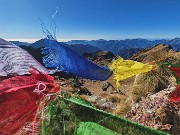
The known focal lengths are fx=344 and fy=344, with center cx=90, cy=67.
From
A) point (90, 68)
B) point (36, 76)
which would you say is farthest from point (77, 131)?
point (90, 68)

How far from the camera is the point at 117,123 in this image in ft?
8.66

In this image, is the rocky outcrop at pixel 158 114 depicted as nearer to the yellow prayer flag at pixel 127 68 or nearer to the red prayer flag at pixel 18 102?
the yellow prayer flag at pixel 127 68

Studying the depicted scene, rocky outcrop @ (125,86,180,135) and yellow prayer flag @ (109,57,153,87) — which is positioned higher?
yellow prayer flag @ (109,57,153,87)

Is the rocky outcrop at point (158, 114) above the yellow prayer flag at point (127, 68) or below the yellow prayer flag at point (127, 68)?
below

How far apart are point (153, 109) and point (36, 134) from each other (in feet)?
6.94

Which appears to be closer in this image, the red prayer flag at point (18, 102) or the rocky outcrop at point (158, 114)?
the red prayer flag at point (18, 102)

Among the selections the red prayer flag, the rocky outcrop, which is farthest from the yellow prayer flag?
the red prayer flag

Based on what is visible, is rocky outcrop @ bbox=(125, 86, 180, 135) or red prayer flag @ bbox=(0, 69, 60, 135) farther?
rocky outcrop @ bbox=(125, 86, 180, 135)

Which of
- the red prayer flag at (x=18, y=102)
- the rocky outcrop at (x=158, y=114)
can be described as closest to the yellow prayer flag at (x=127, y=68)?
Answer: the rocky outcrop at (x=158, y=114)

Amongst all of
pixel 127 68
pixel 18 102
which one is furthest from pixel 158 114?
pixel 18 102

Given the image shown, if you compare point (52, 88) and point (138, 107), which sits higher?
point (52, 88)

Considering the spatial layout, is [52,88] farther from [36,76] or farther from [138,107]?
[138,107]

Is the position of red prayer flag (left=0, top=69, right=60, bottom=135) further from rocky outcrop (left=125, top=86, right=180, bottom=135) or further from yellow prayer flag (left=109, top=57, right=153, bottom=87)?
rocky outcrop (left=125, top=86, right=180, bottom=135)

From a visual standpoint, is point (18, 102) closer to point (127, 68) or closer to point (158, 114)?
point (127, 68)
